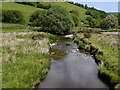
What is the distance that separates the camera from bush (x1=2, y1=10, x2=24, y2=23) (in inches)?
2496

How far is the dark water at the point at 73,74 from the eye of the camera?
1093 cm

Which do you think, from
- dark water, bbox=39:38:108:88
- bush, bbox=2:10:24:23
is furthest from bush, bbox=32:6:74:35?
bush, bbox=2:10:24:23

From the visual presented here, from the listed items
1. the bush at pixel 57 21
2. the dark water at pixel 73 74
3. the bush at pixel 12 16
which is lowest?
the dark water at pixel 73 74

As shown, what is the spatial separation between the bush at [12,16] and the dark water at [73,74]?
175ft

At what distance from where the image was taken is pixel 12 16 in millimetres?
63875

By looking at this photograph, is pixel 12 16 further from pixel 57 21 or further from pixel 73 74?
pixel 73 74

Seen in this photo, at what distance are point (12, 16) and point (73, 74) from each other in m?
60.4

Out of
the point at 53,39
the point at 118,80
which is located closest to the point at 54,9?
the point at 53,39

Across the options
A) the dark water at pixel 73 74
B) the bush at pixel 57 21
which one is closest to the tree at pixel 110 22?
the bush at pixel 57 21

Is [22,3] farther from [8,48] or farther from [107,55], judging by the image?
[107,55]

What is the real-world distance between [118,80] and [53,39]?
2197cm

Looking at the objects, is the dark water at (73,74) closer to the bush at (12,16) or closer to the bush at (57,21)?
the bush at (57,21)

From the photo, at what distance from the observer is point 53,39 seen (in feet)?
99.7

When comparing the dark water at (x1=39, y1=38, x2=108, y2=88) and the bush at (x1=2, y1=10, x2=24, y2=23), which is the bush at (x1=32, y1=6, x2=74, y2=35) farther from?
the bush at (x1=2, y1=10, x2=24, y2=23)
